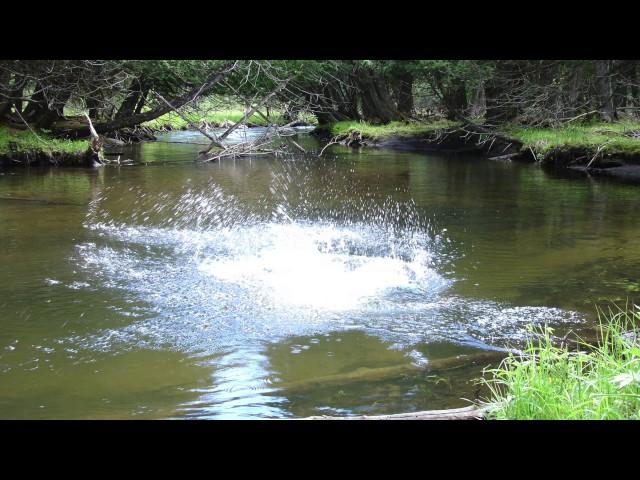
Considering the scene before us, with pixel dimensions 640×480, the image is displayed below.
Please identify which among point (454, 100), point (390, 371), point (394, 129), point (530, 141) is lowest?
point (390, 371)

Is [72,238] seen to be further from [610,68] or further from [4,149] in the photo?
[610,68]

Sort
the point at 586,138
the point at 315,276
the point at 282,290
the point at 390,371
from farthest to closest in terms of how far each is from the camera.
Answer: the point at 586,138, the point at 315,276, the point at 282,290, the point at 390,371

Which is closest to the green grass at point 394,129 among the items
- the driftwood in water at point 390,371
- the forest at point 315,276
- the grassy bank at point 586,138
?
the grassy bank at point 586,138

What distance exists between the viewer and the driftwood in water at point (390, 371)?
555 cm

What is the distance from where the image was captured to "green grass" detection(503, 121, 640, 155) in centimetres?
1878

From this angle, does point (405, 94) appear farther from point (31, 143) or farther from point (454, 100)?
point (31, 143)

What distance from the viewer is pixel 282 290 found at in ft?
27.1

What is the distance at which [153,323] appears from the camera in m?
6.96

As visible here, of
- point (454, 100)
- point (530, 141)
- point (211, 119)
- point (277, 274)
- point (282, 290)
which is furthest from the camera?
point (211, 119)

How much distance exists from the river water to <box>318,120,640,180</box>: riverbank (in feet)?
9.27

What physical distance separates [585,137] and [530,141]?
277 centimetres

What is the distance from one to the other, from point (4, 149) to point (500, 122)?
1914cm

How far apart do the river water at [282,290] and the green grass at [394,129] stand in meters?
14.7

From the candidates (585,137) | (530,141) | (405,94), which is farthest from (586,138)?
(405,94)
